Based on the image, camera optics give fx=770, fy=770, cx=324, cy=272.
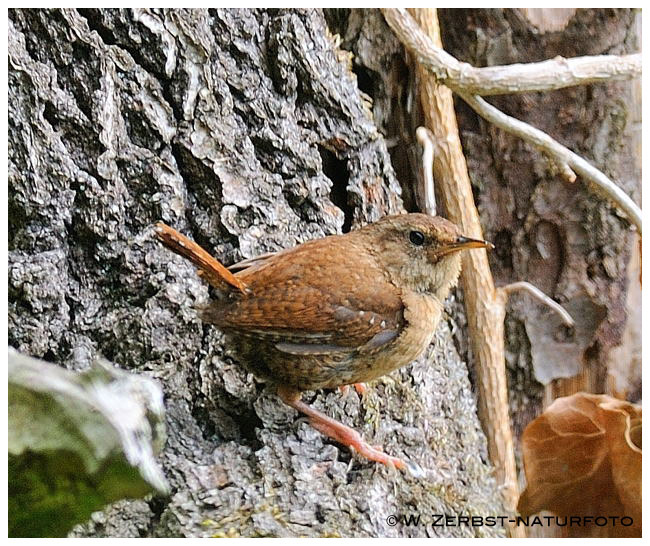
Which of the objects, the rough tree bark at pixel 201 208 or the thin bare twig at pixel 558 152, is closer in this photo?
the rough tree bark at pixel 201 208

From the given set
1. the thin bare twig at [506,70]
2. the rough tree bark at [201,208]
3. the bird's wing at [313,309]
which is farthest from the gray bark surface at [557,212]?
the bird's wing at [313,309]

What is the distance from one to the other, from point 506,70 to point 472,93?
120mm

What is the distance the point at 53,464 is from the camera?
3.68 feet

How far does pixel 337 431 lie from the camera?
1816mm

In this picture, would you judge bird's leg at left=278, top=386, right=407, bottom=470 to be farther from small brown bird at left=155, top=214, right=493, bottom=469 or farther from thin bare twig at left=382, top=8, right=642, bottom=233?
thin bare twig at left=382, top=8, right=642, bottom=233

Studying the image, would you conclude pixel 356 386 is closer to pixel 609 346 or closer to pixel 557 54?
pixel 609 346

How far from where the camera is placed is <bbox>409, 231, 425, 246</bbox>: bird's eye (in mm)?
1860

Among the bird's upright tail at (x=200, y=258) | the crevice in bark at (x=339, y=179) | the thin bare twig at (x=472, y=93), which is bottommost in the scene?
the bird's upright tail at (x=200, y=258)

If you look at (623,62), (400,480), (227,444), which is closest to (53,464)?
(227,444)

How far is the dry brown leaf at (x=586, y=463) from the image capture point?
6.30 feet

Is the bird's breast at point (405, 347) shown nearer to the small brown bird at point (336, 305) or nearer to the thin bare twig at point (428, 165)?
the small brown bird at point (336, 305)

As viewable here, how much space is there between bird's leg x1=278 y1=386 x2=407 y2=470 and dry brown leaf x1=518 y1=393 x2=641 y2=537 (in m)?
0.41

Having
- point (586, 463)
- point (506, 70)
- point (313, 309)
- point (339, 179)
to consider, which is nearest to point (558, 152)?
point (506, 70)

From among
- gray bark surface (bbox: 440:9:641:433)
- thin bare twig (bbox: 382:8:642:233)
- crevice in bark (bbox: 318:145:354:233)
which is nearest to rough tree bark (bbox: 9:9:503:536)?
crevice in bark (bbox: 318:145:354:233)
